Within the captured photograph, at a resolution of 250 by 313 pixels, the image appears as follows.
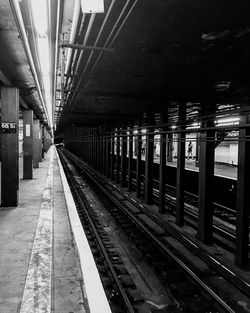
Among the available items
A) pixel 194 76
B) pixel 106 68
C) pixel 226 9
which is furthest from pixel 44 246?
pixel 226 9

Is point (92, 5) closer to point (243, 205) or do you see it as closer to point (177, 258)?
point (243, 205)

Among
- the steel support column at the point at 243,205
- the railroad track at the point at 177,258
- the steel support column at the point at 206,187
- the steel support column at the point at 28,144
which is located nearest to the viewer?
the railroad track at the point at 177,258

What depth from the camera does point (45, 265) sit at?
12.4 feet

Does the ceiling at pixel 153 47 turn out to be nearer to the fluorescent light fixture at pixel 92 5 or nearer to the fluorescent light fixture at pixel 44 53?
the fluorescent light fixture at pixel 44 53

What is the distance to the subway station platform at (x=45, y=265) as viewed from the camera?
2875 millimetres

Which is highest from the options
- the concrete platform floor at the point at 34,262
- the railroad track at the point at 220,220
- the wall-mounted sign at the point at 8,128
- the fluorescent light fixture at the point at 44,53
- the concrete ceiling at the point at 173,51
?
the fluorescent light fixture at the point at 44,53

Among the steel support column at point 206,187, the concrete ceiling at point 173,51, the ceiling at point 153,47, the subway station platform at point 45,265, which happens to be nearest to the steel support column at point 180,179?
the ceiling at point 153,47

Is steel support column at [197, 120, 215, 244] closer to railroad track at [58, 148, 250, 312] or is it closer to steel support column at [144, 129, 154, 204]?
railroad track at [58, 148, 250, 312]

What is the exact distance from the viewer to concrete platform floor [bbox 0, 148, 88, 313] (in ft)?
9.61

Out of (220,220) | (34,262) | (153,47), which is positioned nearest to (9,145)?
(34,262)

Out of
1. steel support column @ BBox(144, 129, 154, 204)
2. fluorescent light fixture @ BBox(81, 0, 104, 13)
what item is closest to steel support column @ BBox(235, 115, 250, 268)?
fluorescent light fixture @ BBox(81, 0, 104, 13)

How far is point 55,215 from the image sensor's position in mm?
6609

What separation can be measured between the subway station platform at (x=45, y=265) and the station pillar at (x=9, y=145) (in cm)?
37

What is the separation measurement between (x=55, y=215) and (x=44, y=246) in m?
2.13
